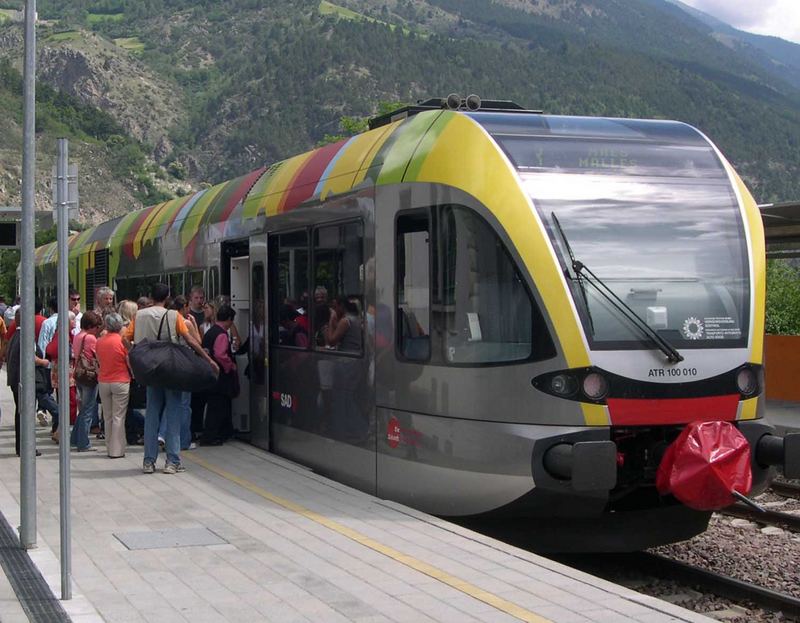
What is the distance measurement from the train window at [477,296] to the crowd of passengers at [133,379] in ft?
11.7

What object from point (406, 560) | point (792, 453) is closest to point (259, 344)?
point (406, 560)

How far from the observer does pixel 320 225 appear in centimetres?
1105

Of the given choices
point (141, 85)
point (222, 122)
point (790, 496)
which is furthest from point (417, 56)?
point (790, 496)

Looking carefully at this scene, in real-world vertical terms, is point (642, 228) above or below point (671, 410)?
above

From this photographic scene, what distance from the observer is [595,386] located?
809 cm

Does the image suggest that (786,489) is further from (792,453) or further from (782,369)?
(782,369)

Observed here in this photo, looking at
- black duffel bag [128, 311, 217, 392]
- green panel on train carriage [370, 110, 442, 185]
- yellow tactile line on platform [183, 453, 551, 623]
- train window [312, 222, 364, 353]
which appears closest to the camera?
yellow tactile line on platform [183, 453, 551, 623]

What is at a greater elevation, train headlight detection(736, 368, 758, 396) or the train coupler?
train headlight detection(736, 368, 758, 396)

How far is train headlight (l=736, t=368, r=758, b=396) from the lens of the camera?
855 centimetres

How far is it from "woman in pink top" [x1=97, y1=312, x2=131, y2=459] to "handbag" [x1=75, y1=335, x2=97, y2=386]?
625 millimetres

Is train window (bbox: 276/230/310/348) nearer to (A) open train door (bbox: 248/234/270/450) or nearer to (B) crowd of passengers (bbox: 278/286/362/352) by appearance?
(B) crowd of passengers (bbox: 278/286/362/352)

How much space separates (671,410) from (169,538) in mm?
3468

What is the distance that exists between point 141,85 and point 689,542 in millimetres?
175829

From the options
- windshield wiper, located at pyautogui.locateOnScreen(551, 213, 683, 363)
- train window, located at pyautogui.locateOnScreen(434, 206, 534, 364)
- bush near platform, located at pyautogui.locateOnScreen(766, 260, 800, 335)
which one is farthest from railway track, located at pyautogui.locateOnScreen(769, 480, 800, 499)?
bush near platform, located at pyautogui.locateOnScreen(766, 260, 800, 335)
